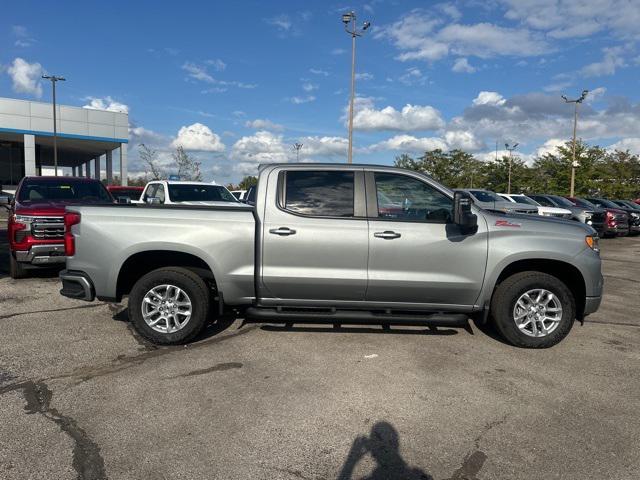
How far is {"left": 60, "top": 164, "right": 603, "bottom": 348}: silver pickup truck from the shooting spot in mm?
4934

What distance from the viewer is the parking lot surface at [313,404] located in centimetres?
302

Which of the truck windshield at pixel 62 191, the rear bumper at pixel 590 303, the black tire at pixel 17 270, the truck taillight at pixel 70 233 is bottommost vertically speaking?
the black tire at pixel 17 270

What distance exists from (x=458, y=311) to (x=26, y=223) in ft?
23.0

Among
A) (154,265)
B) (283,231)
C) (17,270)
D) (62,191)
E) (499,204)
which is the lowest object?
(17,270)

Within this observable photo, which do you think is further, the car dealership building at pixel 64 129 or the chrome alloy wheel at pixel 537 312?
the car dealership building at pixel 64 129

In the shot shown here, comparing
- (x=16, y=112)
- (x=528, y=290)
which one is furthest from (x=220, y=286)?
(x=16, y=112)

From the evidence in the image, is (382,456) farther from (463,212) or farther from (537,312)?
(537,312)

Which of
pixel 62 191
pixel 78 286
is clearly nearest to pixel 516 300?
pixel 78 286

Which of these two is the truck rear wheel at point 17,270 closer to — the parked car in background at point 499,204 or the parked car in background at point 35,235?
the parked car in background at point 35,235

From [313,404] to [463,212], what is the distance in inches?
93.6

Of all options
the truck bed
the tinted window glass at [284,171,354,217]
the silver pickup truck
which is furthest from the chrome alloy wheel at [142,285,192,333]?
the tinted window glass at [284,171,354,217]

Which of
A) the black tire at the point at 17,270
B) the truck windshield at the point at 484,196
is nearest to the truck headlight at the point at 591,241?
the black tire at the point at 17,270

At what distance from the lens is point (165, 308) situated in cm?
508

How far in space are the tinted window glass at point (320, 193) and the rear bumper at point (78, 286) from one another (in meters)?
2.24
